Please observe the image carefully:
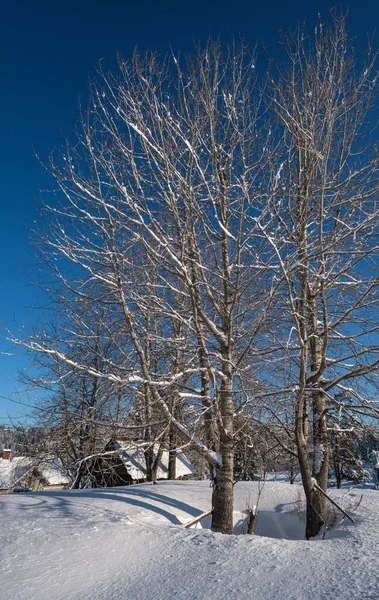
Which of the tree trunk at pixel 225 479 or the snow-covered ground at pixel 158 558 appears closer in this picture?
the snow-covered ground at pixel 158 558

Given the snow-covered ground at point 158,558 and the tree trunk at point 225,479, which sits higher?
the tree trunk at point 225,479

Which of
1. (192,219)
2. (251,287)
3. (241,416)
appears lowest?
(241,416)

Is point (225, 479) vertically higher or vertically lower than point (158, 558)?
higher

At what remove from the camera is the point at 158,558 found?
466 centimetres

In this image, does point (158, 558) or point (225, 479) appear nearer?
point (158, 558)

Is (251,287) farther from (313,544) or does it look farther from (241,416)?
(313,544)

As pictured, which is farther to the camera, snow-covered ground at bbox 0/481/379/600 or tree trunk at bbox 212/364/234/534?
tree trunk at bbox 212/364/234/534

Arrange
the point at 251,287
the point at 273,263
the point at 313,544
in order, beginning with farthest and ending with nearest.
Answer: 1. the point at 251,287
2. the point at 273,263
3. the point at 313,544

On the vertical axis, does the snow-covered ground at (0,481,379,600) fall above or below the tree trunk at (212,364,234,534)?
below

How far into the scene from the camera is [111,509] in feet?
21.1

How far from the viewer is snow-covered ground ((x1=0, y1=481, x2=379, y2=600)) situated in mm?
3756

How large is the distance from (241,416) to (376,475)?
61.3 feet

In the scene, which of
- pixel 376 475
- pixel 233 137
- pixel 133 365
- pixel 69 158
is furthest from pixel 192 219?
pixel 376 475

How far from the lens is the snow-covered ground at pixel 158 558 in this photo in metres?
3.76
